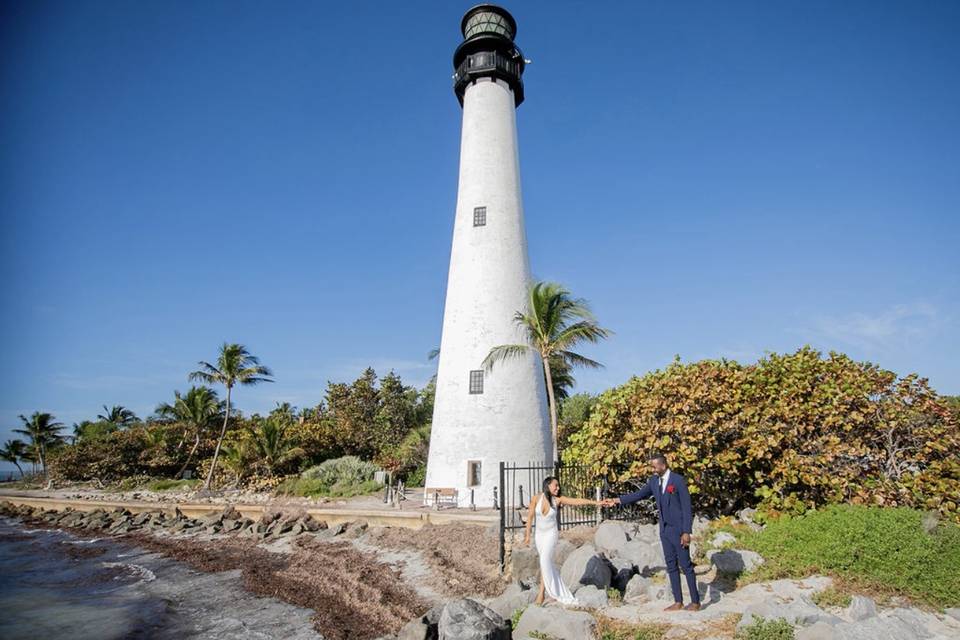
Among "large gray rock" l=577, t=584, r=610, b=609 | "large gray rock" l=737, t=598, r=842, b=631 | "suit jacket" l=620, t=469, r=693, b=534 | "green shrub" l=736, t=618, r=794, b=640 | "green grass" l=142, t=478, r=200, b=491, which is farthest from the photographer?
"green grass" l=142, t=478, r=200, b=491

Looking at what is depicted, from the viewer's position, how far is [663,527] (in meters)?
7.00

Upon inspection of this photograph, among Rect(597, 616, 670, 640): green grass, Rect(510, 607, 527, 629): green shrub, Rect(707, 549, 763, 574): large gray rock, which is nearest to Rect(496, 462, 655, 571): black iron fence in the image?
Rect(707, 549, 763, 574): large gray rock

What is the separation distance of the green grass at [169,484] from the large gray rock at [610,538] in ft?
92.2

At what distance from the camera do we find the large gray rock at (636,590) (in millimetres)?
7589

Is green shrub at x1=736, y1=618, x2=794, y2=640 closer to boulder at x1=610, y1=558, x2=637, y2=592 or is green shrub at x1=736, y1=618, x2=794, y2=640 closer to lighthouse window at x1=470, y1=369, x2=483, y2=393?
boulder at x1=610, y1=558, x2=637, y2=592

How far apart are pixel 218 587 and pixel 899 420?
51.2 ft

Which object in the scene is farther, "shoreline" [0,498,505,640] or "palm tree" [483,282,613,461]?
"palm tree" [483,282,613,461]

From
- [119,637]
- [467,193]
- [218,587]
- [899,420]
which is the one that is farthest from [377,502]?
[899,420]

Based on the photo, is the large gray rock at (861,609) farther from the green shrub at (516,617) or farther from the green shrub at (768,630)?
the green shrub at (516,617)

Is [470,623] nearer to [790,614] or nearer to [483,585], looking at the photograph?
[790,614]

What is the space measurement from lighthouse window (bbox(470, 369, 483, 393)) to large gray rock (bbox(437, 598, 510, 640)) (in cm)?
1095

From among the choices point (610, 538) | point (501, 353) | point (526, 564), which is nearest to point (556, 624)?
point (526, 564)

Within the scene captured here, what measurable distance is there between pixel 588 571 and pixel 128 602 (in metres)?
11.3

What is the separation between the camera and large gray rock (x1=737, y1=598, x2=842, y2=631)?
570 centimetres
